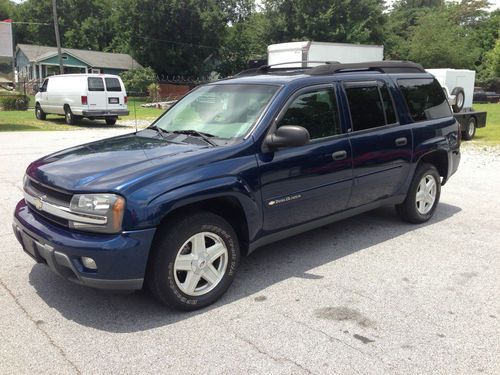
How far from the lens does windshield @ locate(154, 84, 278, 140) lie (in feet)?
14.4

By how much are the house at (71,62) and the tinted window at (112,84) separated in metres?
33.2

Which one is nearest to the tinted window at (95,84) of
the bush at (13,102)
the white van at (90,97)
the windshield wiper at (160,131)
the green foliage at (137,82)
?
the white van at (90,97)

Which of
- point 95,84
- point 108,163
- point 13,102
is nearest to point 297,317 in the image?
point 108,163

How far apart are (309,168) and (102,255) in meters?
2.00

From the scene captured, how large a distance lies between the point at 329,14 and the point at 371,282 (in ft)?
151

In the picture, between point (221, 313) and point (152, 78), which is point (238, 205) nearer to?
point (221, 313)

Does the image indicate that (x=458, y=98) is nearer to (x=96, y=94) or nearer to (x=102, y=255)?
(x=96, y=94)

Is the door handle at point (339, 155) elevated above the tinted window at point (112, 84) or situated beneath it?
situated beneath

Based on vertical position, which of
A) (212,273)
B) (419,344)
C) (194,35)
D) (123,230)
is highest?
(194,35)

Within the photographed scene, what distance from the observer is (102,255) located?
11.0 ft

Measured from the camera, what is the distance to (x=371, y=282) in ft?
14.3

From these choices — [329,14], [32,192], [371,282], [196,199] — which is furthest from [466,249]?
[329,14]

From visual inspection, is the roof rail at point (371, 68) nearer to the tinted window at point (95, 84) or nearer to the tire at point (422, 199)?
the tire at point (422, 199)

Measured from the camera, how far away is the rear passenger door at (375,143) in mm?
5035
